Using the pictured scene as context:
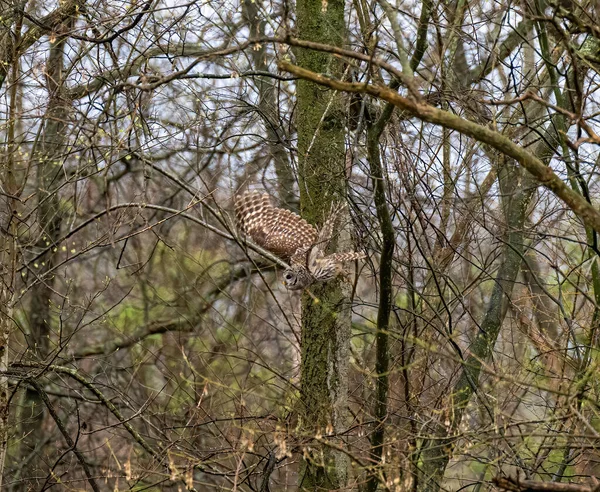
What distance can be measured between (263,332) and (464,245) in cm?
481

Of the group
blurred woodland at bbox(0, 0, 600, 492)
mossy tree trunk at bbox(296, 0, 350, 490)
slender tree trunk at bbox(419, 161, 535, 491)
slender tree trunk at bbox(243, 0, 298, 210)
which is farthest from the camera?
slender tree trunk at bbox(243, 0, 298, 210)

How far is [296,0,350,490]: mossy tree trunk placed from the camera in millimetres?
4898

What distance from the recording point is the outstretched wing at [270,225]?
5.02m

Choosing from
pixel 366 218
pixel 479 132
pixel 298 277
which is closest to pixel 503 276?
pixel 366 218

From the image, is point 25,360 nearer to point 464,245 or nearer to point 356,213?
point 356,213

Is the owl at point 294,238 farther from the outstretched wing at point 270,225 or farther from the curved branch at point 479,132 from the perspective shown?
the curved branch at point 479,132

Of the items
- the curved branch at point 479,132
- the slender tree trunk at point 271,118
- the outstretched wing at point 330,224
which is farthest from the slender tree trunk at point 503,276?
the curved branch at point 479,132

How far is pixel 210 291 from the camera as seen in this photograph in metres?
10.5

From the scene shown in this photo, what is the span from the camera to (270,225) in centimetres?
513

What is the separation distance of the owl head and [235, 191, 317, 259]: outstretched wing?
6.3 inches

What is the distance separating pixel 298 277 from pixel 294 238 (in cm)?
31

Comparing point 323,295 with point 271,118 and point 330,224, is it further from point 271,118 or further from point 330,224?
point 271,118

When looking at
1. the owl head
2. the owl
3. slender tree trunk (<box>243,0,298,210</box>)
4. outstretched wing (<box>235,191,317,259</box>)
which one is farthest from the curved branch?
slender tree trunk (<box>243,0,298,210</box>)

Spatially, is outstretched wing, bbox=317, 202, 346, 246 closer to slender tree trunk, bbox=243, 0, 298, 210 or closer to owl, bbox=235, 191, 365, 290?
owl, bbox=235, 191, 365, 290
